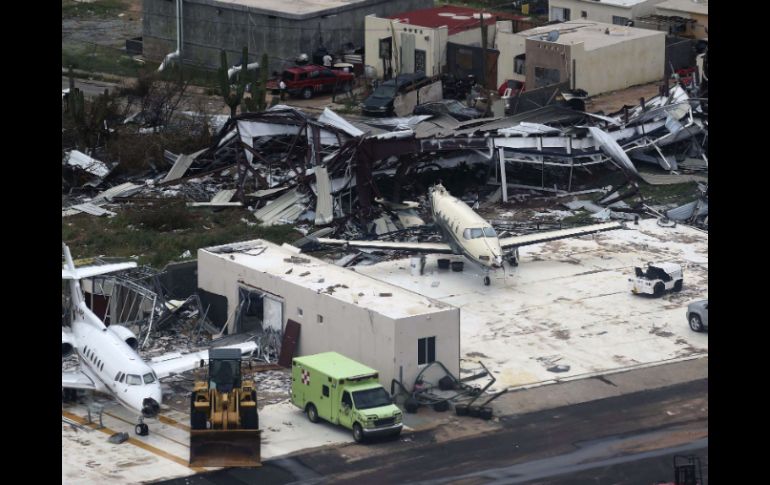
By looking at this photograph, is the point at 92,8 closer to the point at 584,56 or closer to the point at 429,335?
the point at 584,56

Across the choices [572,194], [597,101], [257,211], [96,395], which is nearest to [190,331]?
[96,395]

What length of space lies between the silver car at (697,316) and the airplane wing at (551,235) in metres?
7.86

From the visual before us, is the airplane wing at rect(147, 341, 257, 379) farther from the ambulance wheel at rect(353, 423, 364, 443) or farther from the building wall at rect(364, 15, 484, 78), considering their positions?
the building wall at rect(364, 15, 484, 78)

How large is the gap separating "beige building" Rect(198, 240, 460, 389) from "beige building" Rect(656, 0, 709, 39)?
46270 mm

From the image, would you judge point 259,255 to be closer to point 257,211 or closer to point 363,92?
point 257,211

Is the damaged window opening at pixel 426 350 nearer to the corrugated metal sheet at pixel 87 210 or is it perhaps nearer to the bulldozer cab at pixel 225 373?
the bulldozer cab at pixel 225 373

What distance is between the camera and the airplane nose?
1442 inches

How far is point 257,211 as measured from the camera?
59.8 m

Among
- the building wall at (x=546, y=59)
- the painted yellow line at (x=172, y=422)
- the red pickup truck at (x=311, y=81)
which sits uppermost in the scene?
the building wall at (x=546, y=59)

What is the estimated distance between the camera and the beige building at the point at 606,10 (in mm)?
88250

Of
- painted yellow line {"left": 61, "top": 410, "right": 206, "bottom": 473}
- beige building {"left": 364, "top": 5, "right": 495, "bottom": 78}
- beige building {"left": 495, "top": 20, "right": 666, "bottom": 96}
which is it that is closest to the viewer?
painted yellow line {"left": 61, "top": 410, "right": 206, "bottom": 473}

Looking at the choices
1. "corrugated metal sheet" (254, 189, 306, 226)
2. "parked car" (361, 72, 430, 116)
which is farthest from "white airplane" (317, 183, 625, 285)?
"parked car" (361, 72, 430, 116)

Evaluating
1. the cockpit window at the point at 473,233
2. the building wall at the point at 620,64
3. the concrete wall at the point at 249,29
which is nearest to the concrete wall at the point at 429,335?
the cockpit window at the point at 473,233

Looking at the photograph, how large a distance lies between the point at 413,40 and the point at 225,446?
51.9 m
